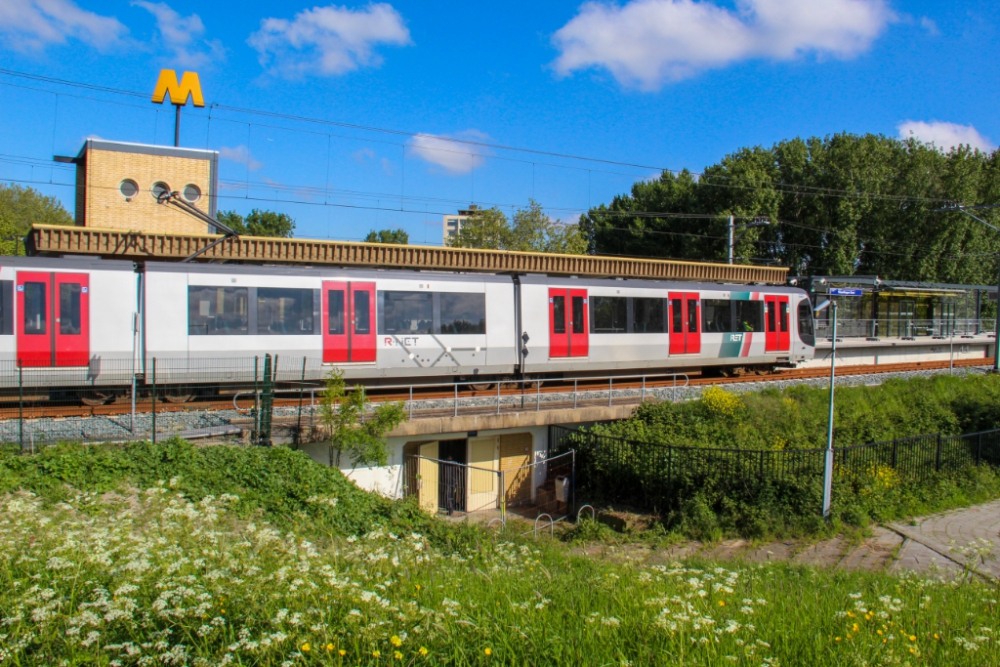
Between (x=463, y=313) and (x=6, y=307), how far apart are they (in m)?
9.92

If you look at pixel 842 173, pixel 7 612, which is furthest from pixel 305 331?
pixel 842 173

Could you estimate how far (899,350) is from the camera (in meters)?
36.8

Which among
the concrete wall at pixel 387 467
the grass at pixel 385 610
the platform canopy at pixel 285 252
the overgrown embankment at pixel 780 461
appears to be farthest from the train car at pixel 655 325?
the grass at pixel 385 610

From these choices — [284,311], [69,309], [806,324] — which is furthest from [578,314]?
[69,309]

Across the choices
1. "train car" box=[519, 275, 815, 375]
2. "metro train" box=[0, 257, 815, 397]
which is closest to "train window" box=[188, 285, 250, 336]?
"metro train" box=[0, 257, 815, 397]

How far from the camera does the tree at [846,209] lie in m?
44.6

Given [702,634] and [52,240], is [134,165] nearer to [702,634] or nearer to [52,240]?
[52,240]

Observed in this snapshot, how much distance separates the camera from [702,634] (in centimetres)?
478

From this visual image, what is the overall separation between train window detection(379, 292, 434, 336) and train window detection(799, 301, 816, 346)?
1463cm

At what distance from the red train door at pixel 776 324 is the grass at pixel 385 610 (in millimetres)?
17406

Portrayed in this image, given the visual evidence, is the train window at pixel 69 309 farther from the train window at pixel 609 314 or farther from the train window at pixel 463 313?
the train window at pixel 609 314

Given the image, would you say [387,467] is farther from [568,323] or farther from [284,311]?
[568,323]

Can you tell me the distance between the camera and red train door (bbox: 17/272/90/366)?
1410cm

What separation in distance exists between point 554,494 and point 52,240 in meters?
14.3
